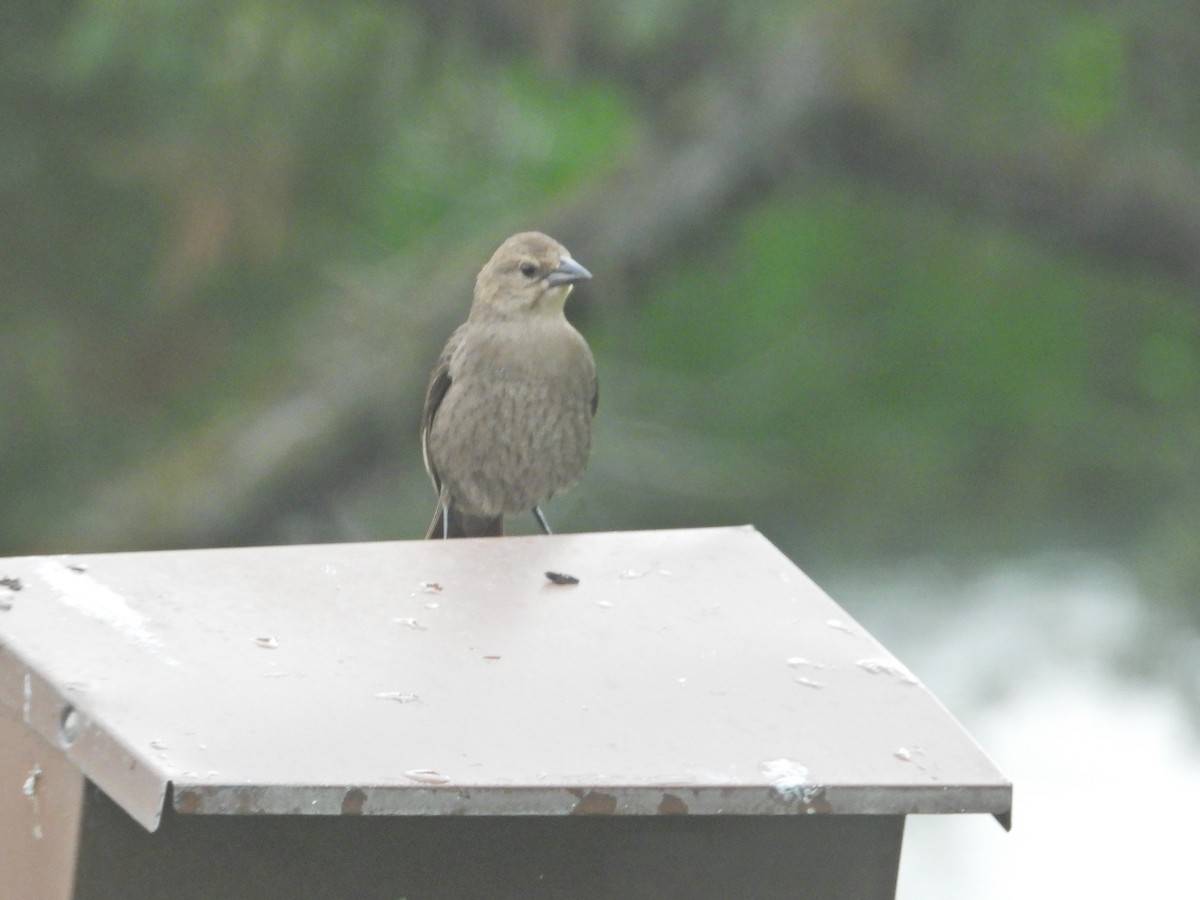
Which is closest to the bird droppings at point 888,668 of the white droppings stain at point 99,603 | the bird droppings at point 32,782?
the white droppings stain at point 99,603

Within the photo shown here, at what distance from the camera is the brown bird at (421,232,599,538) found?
4.60m

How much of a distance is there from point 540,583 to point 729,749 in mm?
494

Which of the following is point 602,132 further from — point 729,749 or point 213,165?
point 729,749

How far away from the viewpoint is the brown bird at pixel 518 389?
4598 mm

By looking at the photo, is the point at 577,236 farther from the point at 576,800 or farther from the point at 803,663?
the point at 576,800

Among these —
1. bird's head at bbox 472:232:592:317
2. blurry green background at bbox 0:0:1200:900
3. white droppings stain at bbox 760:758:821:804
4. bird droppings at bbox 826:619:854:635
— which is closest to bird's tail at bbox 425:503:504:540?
bird's head at bbox 472:232:592:317

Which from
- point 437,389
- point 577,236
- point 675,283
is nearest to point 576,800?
point 437,389

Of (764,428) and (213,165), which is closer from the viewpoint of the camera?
(213,165)

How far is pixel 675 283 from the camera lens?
29.9 feet

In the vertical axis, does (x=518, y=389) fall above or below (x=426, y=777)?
below

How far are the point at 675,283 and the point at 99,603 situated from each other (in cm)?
697

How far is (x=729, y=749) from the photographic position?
6.76ft

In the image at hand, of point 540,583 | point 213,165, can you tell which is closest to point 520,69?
point 213,165

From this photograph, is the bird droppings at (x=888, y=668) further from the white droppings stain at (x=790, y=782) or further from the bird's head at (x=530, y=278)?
the bird's head at (x=530, y=278)
